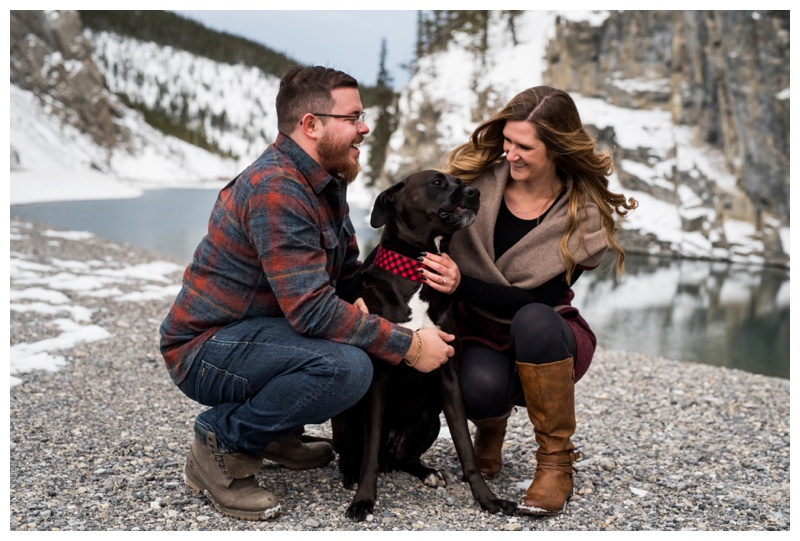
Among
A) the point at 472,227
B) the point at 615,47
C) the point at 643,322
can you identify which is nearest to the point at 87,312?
the point at 472,227

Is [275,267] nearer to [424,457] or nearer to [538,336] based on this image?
[538,336]

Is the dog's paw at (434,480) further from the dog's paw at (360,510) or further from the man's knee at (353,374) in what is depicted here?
the man's knee at (353,374)

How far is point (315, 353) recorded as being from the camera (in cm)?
334

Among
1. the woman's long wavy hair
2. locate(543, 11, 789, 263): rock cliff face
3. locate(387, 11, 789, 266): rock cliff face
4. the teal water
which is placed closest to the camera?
the woman's long wavy hair

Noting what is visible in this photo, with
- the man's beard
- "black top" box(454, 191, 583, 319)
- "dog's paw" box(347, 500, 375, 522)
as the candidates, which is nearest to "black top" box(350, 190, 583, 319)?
"black top" box(454, 191, 583, 319)

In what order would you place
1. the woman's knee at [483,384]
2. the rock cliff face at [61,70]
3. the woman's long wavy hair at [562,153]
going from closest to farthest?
the woman's knee at [483,384] → the woman's long wavy hair at [562,153] → the rock cliff face at [61,70]

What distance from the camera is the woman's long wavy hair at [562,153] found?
392 cm

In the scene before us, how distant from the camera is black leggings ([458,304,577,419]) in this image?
3664mm

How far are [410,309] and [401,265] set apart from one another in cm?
21

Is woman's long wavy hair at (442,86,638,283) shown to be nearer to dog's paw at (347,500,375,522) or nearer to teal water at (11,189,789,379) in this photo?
dog's paw at (347,500,375,522)

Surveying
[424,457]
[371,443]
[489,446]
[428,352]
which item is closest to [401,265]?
[428,352]

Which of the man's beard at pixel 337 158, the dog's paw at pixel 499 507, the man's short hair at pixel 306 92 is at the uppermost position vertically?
the man's short hair at pixel 306 92

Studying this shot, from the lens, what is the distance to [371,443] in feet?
11.6

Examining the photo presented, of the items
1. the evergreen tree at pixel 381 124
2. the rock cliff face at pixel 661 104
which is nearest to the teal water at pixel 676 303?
the rock cliff face at pixel 661 104
